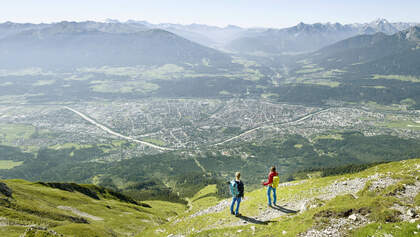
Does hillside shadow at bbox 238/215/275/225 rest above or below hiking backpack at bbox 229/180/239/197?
below

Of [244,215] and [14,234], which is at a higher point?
[244,215]

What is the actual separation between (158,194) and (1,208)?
5658 inches

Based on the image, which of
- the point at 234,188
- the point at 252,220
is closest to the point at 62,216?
the point at 234,188

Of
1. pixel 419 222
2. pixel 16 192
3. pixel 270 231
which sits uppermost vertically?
pixel 419 222

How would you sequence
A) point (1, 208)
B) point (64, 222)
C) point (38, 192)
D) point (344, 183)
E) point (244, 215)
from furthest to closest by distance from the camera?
point (38, 192) < point (64, 222) < point (1, 208) < point (344, 183) < point (244, 215)

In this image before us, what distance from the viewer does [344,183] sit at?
4706 centimetres

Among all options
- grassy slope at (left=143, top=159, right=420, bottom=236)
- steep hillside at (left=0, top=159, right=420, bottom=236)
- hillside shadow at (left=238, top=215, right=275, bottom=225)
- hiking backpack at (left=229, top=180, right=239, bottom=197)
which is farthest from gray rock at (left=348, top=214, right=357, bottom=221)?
hiking backpack at (left=229, top=180, right=239, bottom=197)

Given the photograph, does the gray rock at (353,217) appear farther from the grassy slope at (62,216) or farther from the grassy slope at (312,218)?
the grassy slope at (62,216)

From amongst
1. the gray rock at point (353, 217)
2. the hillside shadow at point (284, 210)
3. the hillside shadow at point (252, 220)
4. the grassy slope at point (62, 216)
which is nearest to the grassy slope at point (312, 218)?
the hillside shadow at point (252, 220)

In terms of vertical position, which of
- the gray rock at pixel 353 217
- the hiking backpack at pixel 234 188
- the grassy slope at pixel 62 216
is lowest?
the grassy slope at pixel 62 216

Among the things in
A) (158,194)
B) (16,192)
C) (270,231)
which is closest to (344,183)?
(270,231)

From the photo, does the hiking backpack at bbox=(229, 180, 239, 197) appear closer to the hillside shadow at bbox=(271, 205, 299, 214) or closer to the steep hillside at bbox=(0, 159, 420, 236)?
the steep hillside at bbox=(0, 159, 420, 236)

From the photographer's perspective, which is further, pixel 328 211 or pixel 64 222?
pixel 64 222

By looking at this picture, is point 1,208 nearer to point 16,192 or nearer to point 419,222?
point 16,192
